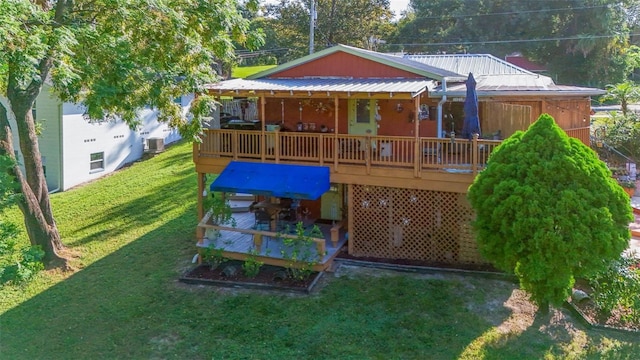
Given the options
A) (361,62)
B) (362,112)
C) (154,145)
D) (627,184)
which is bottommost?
(627,184)

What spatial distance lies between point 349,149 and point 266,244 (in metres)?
3.28

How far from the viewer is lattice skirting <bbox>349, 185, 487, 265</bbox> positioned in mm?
12961

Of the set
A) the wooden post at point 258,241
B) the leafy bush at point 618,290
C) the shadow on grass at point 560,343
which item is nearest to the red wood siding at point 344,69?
the wooden post at point 258,241

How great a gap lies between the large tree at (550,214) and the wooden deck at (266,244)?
13.1 ft

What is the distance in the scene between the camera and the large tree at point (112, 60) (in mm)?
11531

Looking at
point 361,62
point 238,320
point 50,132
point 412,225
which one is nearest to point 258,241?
point 238,320

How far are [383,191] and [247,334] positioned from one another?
530 cm

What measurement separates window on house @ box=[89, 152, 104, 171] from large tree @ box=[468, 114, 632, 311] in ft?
61.1

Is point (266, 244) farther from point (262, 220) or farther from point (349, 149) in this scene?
point (349, 149)

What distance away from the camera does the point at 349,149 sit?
1366 centimetres

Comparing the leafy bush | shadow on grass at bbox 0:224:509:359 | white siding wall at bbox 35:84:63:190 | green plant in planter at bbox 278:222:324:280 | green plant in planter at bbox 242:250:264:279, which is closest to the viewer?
shadow on grass at bbox 0:224:509:359

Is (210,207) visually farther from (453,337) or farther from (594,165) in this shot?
(594,165)

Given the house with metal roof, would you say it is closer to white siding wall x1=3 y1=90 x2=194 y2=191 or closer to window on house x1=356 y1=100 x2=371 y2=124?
window on house x1=356 y1=100 x2=371 y2=124

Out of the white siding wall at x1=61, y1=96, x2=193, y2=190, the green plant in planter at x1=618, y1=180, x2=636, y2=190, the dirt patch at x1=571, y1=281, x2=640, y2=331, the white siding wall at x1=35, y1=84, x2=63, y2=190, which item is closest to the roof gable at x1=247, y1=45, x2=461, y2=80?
the dirt patch at x1=571, y1=281, x2=640, y2=331
